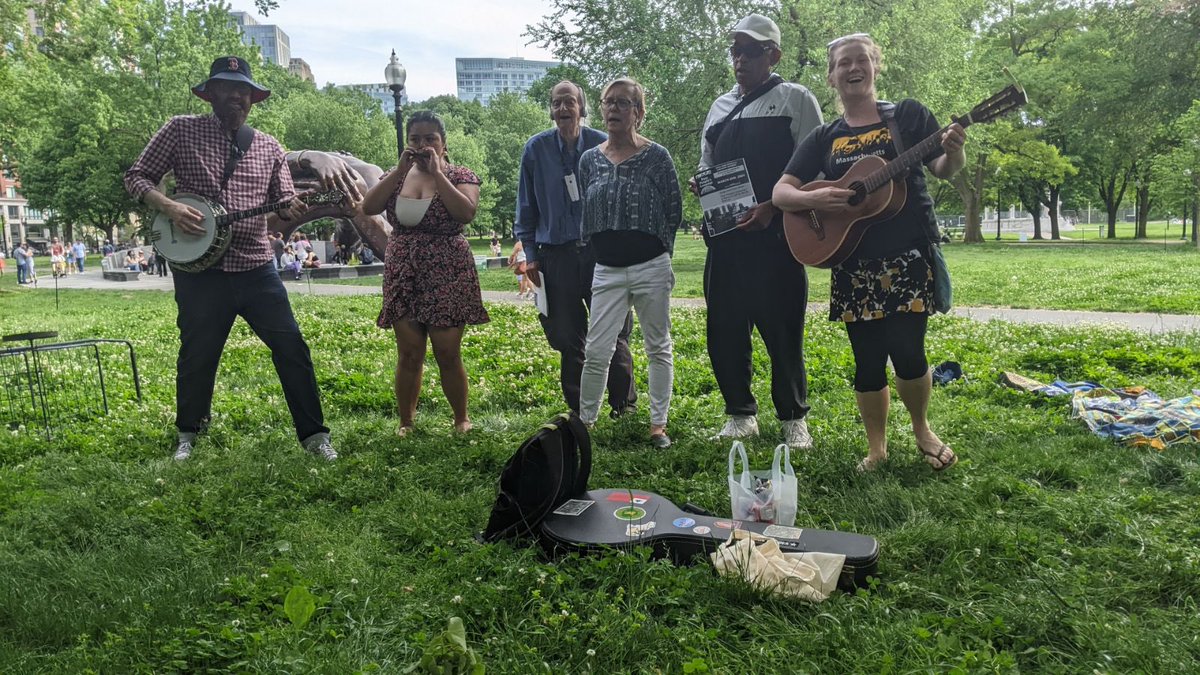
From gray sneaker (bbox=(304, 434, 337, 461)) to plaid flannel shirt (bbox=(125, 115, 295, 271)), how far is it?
114cm

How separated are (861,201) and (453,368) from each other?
110 inches

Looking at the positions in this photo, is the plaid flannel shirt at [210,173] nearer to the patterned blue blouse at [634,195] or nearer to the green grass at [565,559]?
the green grass at [565,559]

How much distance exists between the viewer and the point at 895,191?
399cm

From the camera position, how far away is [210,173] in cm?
515

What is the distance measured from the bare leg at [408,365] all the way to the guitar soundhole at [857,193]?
278 cm

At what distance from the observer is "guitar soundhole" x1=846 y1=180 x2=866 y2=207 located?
160 inches

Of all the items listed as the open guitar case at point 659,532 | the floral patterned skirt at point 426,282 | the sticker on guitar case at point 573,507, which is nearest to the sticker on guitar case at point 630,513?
the open guitar case at point 659,532

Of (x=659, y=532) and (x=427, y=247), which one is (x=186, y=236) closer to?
(x=427, y=247)

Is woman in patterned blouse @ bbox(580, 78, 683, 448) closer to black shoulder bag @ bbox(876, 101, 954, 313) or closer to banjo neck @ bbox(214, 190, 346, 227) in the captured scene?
black shoulder bag @ bbox(876, 101, 954, 313)

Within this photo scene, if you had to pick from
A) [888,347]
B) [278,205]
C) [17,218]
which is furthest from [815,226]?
[17,218]

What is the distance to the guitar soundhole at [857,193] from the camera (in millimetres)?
4062

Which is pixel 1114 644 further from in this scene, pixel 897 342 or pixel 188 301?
pixel 188 301

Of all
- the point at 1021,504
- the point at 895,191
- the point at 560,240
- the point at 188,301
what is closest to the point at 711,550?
the point at 1021,504

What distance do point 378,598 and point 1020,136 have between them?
4319cm
